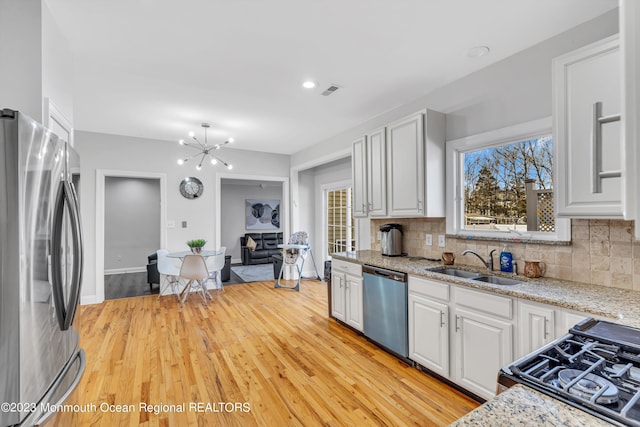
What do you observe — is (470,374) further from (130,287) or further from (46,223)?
(130,287)

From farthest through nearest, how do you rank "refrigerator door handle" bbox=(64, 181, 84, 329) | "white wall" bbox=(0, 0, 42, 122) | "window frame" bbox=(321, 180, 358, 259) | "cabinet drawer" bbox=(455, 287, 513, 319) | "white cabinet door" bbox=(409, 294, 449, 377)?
"window frame" bbox=(321, 180, 358, 259) < "white cabinet door" bbox=(409, 294, 449, 377) < "cabinet drawer" bbox=(455, 287, 513, 319) < "white wall" bbox=(0, 0, 42, 122) < "refrigerator door handle" bbox=(64, 181, 84, 329)

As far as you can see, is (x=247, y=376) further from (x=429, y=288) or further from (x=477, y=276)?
(x=477, y=276)

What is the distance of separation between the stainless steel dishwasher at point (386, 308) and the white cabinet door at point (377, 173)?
2.46 feet

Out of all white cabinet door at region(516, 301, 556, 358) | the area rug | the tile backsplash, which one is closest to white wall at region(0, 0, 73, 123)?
white cabinet door at region(516, 301, 556, 358)

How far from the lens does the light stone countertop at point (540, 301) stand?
75cm

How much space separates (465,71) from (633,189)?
267cm

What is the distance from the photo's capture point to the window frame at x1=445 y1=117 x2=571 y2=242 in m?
2.23

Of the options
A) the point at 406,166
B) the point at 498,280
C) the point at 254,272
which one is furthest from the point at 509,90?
the point at 254,272

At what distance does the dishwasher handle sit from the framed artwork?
615 cm

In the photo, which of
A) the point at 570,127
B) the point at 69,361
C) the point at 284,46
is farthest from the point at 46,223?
the point at 570,127

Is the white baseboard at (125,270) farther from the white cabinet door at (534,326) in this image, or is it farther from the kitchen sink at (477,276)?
the white cabinet door at (534,326)

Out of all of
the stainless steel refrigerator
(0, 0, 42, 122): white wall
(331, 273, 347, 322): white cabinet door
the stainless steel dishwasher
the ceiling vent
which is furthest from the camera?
(331, 273, 347, 322): white cabinet door

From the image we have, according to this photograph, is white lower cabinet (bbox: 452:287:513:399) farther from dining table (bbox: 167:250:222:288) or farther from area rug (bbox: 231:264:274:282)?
area rug (bbox: 231:264:274:282)

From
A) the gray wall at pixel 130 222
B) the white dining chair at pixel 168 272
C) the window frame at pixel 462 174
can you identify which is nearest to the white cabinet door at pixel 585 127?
the window frame at pixel 462 174
